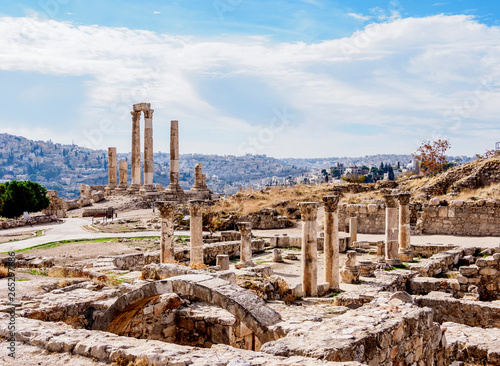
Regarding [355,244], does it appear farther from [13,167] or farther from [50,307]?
[13,167]

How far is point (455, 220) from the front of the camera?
2258 centimetres

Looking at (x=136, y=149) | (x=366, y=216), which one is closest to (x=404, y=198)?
(x=366, y=216)

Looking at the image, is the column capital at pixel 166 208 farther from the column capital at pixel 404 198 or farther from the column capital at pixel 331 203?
the column capital at pixel 404 198

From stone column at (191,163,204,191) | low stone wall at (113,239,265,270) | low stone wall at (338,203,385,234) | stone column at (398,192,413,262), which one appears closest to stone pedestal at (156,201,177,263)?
low stone wall at (113,239,265,270)

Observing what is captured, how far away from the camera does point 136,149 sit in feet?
134

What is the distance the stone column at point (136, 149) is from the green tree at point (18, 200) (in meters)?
7.68

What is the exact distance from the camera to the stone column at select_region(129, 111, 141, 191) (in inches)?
1581

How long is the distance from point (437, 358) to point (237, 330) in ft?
11.3

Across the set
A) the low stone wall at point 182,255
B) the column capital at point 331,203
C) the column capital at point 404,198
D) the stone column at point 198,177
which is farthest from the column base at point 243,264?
the stone column at point 198,177

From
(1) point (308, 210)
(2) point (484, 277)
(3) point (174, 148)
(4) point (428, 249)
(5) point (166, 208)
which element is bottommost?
(2) point (484, 277)

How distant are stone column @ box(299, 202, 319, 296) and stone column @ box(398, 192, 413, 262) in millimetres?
6258

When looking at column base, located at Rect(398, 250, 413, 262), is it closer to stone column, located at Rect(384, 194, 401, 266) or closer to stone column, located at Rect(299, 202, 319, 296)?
stone column, located at Rect(384, 194, 401, 266)

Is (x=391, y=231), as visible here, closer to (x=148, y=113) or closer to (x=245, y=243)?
(x=245, y=243)

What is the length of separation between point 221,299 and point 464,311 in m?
7.21
